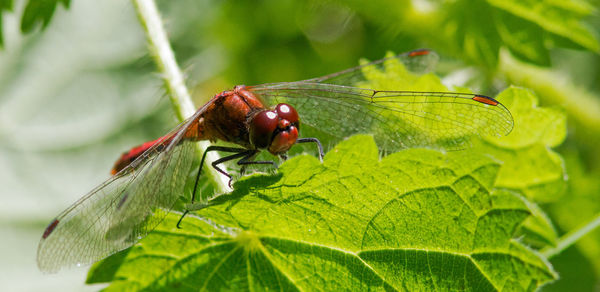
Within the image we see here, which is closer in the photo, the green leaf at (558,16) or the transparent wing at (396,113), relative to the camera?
the transparent wing at (396,113)

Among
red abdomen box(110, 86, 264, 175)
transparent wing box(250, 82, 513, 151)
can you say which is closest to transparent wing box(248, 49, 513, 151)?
transparent wing box(250, 82, 513, 151)

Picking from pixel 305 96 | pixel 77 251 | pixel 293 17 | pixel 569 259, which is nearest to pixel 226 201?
pixel 77 251

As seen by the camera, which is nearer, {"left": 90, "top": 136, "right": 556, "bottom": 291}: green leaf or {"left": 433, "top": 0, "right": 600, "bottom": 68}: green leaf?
{"left": 90, "top": 136, "right": 556, "bottom": 291}: green leaf

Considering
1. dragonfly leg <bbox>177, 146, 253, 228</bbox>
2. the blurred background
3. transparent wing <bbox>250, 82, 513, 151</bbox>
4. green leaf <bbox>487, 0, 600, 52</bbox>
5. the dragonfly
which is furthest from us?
the blurred background

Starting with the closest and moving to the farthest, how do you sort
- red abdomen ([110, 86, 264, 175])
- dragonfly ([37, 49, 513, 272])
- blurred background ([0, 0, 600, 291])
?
dragonfly ([37, 49, 513, 272]) < red abdomen ([110, 86, 264, 175]) < blurred background ([0, 0, 600, 291])

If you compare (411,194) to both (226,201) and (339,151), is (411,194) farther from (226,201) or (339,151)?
(226,201)

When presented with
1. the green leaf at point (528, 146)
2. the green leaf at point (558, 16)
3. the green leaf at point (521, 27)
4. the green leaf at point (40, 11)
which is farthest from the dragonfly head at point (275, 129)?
the green leaf at point (40, 11)

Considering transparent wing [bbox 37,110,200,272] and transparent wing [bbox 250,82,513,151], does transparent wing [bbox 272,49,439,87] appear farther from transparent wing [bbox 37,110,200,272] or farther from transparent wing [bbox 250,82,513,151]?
transparent wing [bbox 37,110,200,272]

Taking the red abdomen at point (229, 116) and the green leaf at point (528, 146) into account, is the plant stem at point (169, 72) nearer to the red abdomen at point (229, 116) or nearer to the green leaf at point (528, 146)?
the red abdomen at point (229, 116)
